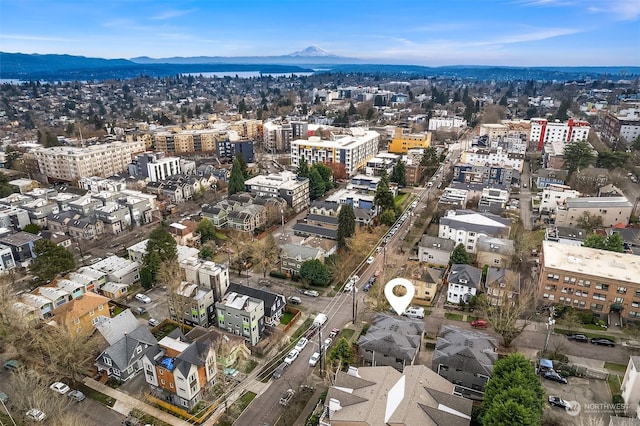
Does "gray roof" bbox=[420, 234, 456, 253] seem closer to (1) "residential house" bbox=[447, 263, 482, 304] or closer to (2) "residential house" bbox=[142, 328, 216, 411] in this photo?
(1) "residential house" bbox=[447, 263, 482, 304]

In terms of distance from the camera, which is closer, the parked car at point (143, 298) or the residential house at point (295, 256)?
the parked car at point (143, 298)

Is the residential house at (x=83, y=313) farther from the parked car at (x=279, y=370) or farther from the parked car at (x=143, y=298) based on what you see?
the parked car at (x=279, y=370)

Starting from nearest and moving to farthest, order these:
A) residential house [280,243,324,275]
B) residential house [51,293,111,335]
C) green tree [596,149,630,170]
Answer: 1. residential house [51,293,111,335]
2. residential house [280,243,324,275]
3. green tree [596,149,630,170]

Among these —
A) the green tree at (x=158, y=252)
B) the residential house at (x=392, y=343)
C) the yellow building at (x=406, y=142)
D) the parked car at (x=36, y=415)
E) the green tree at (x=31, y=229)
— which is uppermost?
the yellow building at (x=406, y=142)

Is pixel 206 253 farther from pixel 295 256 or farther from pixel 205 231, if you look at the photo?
pixel 295 256

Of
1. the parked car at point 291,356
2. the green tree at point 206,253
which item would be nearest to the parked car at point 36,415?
the parked car at point 291,356

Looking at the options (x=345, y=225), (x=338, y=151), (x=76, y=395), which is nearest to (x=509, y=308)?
(x=345, y=225)

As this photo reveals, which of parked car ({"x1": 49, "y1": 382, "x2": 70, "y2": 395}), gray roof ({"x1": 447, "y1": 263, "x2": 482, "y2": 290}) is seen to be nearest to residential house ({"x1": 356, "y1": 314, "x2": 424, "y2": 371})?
gray roof ({"x1": 447, "y1": 263, "x2": 482, "y2": 290})
